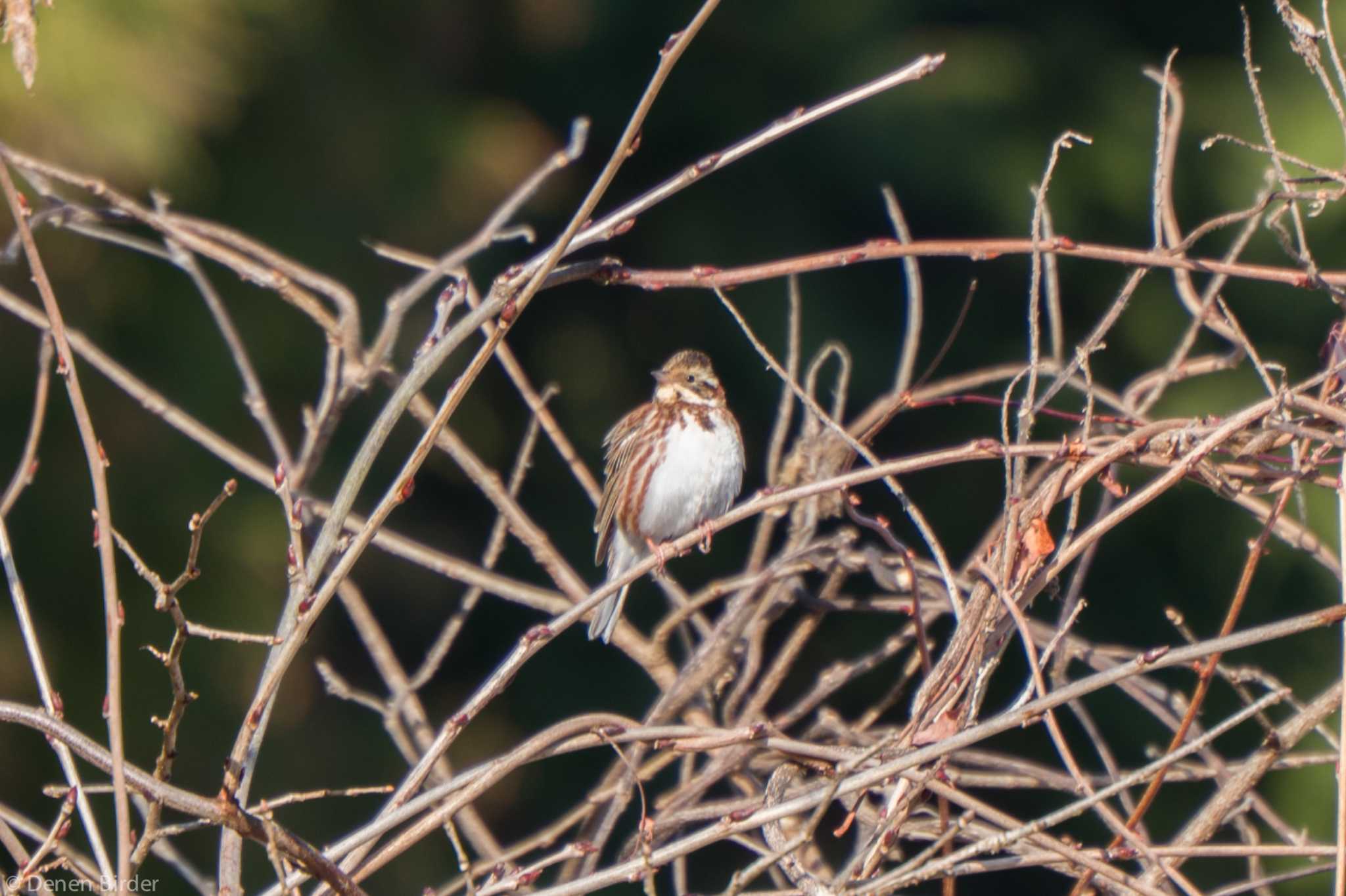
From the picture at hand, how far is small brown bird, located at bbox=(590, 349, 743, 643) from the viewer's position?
3748 mm

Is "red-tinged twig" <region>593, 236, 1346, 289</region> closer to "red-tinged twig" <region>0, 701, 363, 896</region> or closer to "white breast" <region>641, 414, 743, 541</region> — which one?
"red-tinged twig" <region>0, 701, 363, 896</region>

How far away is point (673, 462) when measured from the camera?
3762 mm

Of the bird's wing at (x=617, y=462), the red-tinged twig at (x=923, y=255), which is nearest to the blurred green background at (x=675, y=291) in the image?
the bird's wing at (x=617, y=462)

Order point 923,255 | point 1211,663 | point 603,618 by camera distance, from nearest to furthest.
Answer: point 923,255
point 1211,663
point 603,618

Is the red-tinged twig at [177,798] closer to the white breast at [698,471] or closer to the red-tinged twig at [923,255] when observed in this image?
the red-tinged twig at [923,255]

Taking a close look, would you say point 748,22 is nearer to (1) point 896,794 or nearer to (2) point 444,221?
(2) point 444,221


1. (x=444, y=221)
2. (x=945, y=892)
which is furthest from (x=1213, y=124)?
(x=945, y=892)

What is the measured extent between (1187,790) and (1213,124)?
9.23 feet

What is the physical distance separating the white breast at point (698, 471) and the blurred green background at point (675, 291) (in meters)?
2.09

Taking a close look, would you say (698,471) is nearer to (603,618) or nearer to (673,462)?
(673,462)

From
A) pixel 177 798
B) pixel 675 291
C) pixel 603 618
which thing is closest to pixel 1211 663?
pixel 177 798

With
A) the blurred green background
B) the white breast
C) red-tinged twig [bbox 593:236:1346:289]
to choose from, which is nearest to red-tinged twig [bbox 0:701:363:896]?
red-tinged twig [bbox 593:236:1346:289]

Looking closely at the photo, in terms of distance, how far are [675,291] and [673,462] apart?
3253 mm

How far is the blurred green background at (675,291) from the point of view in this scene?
574 centimetres
